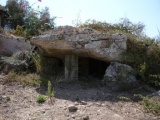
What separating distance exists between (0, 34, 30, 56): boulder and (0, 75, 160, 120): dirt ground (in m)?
5.34

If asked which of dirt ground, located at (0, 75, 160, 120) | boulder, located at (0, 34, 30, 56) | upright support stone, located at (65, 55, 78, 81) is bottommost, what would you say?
dirt ground, located at (0, 75, 160, 120)

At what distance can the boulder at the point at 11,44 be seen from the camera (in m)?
12.0

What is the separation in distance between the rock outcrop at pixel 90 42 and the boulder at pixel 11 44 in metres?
5.14

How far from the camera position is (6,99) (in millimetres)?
5723

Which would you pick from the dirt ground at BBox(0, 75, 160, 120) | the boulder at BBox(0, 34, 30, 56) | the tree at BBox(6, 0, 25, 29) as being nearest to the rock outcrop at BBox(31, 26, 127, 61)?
the dirt ground at BBox(0, 75, 160, 120)

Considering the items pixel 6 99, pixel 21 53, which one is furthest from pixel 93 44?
pixel 21 53

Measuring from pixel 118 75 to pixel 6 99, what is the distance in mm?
2966

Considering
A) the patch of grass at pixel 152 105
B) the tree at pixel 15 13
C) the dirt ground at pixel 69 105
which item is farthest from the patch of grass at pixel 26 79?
the tree at pixel 15 13

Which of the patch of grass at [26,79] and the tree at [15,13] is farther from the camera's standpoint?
the tree at [15,13]

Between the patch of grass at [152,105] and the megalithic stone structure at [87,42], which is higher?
the megalithic stone structure at [87,42]

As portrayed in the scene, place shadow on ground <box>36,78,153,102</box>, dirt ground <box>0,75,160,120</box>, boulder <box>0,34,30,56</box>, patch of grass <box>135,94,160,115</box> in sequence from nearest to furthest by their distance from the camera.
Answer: dirt ground <box>0,75,160,120</box> → patch of grass <box>135,94,160,115</box> → shadow on ground <box>36,78,153,102</box> → boulder <box>0,34,30,56</box>

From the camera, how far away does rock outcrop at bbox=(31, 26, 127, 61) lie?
23.4ft

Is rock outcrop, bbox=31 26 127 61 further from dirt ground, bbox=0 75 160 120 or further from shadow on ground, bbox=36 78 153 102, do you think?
dirt ground, bbox=0 75 160 120

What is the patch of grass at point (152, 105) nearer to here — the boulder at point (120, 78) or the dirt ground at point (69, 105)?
the dirt ground at point (69, 105)
